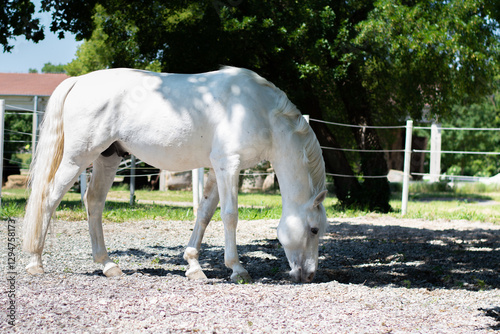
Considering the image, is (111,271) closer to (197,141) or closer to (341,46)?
(197,141)

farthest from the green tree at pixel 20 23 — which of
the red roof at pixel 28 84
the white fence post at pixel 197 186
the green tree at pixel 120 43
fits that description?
the red roof at pixel 28 84

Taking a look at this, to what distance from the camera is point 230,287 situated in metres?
3.90

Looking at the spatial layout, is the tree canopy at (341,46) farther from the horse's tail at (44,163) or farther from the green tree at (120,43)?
the horse's tail at (44,163)

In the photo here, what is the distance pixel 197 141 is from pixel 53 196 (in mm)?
1308

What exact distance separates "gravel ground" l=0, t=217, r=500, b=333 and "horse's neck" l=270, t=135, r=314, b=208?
2.40 feet

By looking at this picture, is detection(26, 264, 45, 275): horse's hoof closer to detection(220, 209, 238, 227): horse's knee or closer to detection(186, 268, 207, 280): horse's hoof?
detection(186, 268, 207, 280): horse's hoof

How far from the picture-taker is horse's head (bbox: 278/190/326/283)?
4.35 meters

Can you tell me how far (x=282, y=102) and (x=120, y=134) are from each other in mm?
1407

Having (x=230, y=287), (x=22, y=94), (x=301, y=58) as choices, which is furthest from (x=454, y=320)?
(x=22, y=94)

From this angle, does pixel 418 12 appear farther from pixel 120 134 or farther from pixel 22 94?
pixel 22 94

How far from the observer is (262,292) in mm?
3727

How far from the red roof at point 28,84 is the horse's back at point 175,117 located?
18688mm

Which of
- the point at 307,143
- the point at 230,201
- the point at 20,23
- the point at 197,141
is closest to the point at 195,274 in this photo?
the point at 230,201

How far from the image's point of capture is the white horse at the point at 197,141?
4.33 meters
